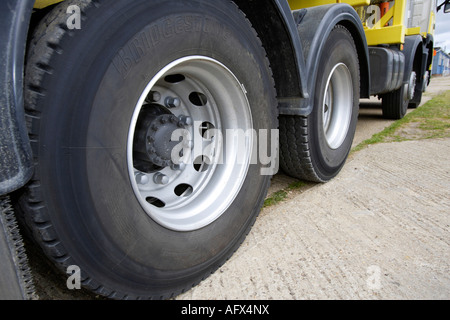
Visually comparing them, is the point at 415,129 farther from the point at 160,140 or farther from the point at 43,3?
the point at 43,3

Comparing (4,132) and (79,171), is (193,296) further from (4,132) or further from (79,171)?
(4,132)

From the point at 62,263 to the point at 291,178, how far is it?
2.11 meters

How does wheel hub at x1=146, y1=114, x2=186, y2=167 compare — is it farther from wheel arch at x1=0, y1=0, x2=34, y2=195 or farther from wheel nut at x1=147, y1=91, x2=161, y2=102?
wheel arch at x1=0, y1=0, x2=34, y2=195

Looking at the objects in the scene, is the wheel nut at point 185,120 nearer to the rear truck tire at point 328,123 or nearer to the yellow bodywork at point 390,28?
the rear truck tire at point 328,123

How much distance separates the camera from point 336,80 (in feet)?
9.14

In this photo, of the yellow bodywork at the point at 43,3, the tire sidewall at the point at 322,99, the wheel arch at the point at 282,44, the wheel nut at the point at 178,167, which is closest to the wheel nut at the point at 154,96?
the wheel nut at the point at 178,167

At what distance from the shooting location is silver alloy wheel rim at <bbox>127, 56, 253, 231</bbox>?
1.51 m

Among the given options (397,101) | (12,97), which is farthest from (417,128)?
(12,97)

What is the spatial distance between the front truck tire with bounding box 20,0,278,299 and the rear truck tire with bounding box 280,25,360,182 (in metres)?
0.53

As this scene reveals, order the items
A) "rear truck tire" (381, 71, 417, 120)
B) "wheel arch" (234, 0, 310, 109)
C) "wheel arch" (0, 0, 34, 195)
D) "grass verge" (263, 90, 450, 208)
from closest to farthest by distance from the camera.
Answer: "wheel arch" (0, 0, 34, 195), "wheel arch" (234, 0, 310, 109), "grass verge" (263, 90, 450, 208), "rear truck tire" (381, 71, 417, 120)

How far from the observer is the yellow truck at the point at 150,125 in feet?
3.10

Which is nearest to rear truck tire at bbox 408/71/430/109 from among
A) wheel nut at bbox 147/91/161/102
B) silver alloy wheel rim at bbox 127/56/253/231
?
silver alloy wheel rim at bbox 127/56/253/231

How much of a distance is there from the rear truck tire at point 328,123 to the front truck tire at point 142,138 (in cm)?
53

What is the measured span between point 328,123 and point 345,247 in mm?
1399
